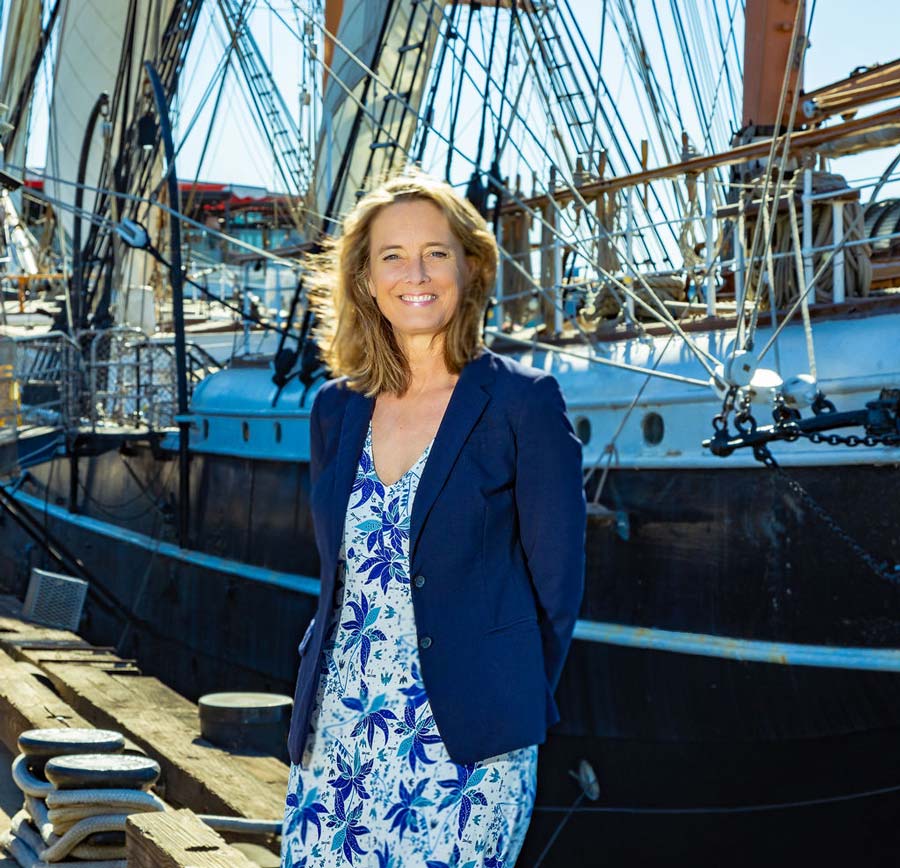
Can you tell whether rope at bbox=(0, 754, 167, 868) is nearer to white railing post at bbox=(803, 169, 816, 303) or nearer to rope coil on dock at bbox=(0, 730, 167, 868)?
rope coil on dock at bbox=(0, 730, 167, 868)

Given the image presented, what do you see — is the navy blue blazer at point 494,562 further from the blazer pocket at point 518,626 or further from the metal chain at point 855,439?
the metal chain at point 855,439

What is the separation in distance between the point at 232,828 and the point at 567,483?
206cm

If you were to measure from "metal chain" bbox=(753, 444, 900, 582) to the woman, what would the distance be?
4.01m

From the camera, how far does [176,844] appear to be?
9.57 feet

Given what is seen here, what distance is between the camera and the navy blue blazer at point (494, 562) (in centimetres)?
215

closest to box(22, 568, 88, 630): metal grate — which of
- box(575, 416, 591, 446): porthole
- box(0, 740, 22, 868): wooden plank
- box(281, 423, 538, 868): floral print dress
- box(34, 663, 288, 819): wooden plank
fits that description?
box(34, 663, 288, 819): wooden plank

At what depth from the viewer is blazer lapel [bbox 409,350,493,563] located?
2.18 m

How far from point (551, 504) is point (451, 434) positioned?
189 millimetres

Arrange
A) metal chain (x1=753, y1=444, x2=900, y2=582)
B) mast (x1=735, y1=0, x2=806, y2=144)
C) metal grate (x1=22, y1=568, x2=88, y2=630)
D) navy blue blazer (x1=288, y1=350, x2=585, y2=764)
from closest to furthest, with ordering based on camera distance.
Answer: navy blue blazer (x1=288, y1=350, x2=585, y2=764) < metal chain (x1=753, y1=444, x2=900, y2=582) < metal grate (x1=22, y1=568, x2=88, y2=630) < mast (x1=735, y1=0, x2=806, y2=144)

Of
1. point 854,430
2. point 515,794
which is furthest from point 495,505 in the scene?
point 854,430

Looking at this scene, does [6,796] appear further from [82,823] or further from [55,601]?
[55,601]

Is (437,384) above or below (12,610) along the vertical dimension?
above

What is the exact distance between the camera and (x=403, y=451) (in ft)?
7.51

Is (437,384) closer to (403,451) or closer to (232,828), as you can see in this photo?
(403,451)
